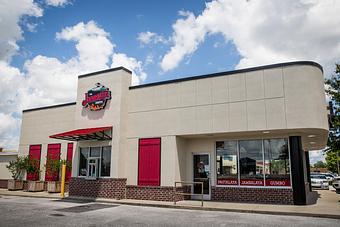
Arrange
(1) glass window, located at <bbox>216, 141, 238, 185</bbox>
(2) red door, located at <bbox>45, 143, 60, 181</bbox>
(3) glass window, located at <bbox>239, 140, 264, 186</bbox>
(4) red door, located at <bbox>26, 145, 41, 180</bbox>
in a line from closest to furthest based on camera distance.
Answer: (3) glass window, located at <bbox>239, 140, 264, 186</bbox> → (1) glass window, located at <bbox>216, 141, 238, 185</bbox> → (2) red door, located at <bbox>45, 143, 60, 181</bbox> → (4) red door, located at <bbox>26, 145, 41, 180</bbox>

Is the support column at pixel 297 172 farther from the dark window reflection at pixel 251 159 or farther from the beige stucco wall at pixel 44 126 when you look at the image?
the beige stucco wall at pixel 44 126

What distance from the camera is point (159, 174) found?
1623cm

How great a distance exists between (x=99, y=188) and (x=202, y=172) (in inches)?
231

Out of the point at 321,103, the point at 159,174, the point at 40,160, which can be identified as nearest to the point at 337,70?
the point at 321,103

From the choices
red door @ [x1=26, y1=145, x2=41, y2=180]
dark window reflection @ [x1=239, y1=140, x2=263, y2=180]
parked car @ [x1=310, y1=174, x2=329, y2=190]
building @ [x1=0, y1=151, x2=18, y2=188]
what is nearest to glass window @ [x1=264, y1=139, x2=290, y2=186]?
dark window reflection @ [x1=239, y1=140, x2=263, y2=180]

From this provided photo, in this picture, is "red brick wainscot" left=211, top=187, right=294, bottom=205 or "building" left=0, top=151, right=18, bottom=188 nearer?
"red brick wainscot" left=211, top=187, right=294, bottom=205

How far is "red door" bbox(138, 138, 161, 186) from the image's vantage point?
16.3 metres

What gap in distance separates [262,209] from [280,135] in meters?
4.05

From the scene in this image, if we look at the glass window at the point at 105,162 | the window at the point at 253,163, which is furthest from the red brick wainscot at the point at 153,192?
the window at the point at 253,163

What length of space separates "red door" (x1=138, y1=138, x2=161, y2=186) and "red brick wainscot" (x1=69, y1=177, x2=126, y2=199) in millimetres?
1154

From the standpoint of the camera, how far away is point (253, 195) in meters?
14.7

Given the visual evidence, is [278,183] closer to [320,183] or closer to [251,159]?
[251,159]

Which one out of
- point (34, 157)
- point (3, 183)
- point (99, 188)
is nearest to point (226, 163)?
point (99, 188)

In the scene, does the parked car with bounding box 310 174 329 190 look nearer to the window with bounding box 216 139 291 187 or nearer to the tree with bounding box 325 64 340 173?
the tree with bounding box 325 64 340 173
